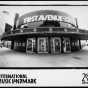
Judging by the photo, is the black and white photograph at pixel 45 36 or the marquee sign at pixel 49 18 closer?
the black and white photograph at pixel 45 36

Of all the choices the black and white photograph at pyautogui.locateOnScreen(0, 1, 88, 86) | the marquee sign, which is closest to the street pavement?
the black and white photograph at pyautogui.locateOnScreen(0, 1, 88, 86)

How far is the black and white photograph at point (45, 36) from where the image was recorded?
6.29ft

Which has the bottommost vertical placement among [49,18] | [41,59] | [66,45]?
[41,59]

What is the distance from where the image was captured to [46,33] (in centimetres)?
201

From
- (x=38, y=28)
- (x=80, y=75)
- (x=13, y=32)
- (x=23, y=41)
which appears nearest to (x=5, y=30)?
(x=13, y=32)

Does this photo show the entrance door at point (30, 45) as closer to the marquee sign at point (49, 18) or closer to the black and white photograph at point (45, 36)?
the black and white photograph at point (45, 36)

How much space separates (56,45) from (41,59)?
375 mm

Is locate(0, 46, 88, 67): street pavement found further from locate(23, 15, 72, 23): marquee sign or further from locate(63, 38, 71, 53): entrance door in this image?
locate(23, 15, 72, 23): marquee sign

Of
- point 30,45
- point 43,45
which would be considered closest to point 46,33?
point 43,45

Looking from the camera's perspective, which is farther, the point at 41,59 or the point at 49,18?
the point at 49,18

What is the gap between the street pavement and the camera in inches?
75.5

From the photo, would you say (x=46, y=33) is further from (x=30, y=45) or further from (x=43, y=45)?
(x=30, y=45)

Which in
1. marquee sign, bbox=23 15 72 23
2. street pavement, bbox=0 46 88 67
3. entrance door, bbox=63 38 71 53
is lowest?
Result: street pavement, bbox=0 46 88 67

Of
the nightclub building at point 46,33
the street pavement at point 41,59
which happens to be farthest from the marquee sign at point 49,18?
the street pavement at point 41,59
